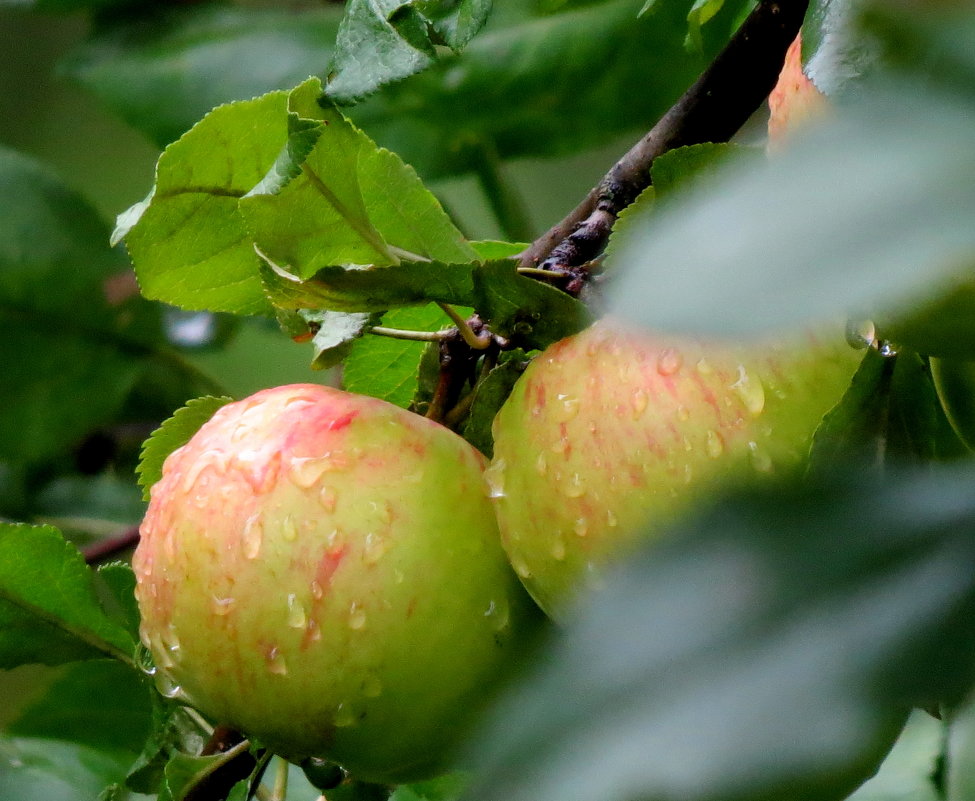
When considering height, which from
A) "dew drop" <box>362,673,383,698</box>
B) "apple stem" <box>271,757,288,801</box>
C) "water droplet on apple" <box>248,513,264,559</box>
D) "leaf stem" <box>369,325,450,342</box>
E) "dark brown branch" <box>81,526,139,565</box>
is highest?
"leaf stem" <box>369,325,450,342</box>

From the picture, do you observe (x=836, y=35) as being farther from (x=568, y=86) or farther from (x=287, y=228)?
(x=568, y=86)

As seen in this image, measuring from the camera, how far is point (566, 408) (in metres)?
0.48

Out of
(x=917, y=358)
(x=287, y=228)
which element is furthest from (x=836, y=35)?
(x=287, y=228)

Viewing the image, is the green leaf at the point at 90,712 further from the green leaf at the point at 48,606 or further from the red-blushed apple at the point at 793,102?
the red-blushed apple at the point at 793,102

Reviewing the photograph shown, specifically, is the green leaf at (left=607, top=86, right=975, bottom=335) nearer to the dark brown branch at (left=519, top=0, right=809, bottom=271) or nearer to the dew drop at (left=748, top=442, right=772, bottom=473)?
the dew drop at (left=748, top=442, right=772, bottom=473)

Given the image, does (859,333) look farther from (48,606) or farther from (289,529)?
(48,606)

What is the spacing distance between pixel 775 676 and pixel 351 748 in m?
0.32

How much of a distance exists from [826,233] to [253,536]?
33 cm

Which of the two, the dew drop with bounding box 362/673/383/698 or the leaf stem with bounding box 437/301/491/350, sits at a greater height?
the leaf stem with bounding box 437/301/491/350

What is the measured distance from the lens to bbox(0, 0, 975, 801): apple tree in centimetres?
21

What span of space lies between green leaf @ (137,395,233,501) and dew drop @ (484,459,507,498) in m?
0.16

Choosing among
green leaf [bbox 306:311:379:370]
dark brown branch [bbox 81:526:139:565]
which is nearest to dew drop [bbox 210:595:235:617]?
green leaf [bbox 306:311:379:370]

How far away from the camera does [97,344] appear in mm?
1235

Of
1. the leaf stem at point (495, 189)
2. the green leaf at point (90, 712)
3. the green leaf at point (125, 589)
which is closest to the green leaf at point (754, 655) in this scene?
the green leaf at point (125, 589)
